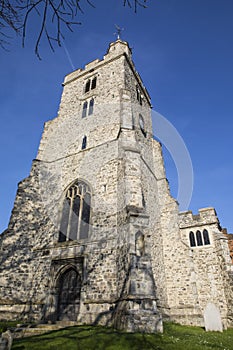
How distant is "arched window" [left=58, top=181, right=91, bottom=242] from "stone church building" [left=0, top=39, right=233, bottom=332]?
0.06 meters

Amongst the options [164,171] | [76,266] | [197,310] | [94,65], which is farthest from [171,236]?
[94,65]

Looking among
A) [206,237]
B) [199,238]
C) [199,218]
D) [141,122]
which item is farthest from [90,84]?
[206,237]

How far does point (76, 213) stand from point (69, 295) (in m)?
4.12

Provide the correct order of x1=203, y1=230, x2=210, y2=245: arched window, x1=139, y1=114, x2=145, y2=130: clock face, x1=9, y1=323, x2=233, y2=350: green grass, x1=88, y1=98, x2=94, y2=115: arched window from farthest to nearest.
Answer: x1=139, y1=114, x2=145, y2=130: clock face < x1=88, y1=98, x2=94, y2=115: arched window < x1=203, y1=230, x2=210, y2=245: arched window < x1=9, y1=323, x2=233, y2=350: green grass

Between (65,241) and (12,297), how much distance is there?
3.44m

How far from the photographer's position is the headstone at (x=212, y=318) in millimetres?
9727

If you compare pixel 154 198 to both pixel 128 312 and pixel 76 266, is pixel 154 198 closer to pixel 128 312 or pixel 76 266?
pixel 76 266

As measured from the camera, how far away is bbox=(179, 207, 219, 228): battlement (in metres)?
16.6

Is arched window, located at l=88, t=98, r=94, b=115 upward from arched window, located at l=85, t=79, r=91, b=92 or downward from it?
downward

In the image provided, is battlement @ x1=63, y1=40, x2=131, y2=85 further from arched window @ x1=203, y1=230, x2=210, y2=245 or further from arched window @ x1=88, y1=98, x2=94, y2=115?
arched window @ x1=203, y1=230, x2=210, y2=245

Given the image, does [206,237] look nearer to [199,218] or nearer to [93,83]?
[199,218]

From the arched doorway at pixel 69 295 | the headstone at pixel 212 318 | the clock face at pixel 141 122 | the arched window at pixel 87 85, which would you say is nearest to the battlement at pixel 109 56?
the arched window at pixel 87 85

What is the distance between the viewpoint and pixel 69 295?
10.7 metres

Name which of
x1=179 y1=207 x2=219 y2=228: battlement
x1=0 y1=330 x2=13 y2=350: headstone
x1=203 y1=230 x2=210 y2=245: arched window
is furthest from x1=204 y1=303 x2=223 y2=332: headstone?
x1=0 y1=330 x2=13 y2=350: headstone
